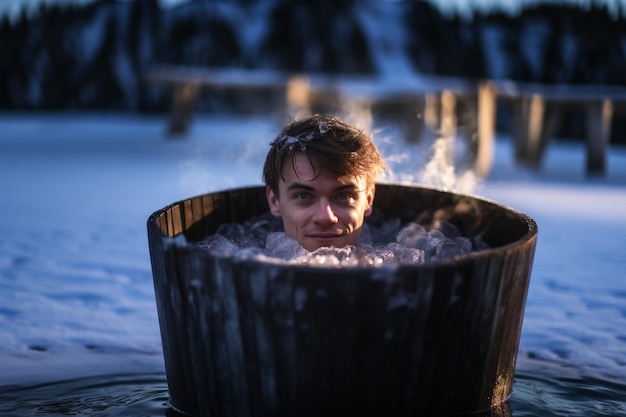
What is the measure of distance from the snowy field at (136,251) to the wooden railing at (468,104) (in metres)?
0.31

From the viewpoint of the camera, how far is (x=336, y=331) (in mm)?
1402

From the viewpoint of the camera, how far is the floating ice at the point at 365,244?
1.86m

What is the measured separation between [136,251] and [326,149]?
6.78 ft

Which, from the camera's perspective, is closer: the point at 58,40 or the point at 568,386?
the point at 568,386

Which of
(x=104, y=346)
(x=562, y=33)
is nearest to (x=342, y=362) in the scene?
(x=104, y=346)

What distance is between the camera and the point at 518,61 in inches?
393

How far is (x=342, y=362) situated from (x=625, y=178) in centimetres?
598

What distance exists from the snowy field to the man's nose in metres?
0.76

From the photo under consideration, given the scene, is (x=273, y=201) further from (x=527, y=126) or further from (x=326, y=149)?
(x=527, y=126)

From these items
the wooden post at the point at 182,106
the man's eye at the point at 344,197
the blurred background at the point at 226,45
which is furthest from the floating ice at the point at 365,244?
the blurred background at the point at 226,45

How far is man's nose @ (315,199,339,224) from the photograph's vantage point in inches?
81.4

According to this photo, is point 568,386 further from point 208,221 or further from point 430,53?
point 430,53

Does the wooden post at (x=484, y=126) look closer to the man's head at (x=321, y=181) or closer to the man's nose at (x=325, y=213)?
the man's head at (x=321, y=181)

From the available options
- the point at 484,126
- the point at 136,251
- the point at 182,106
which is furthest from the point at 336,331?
the point at 182,106
